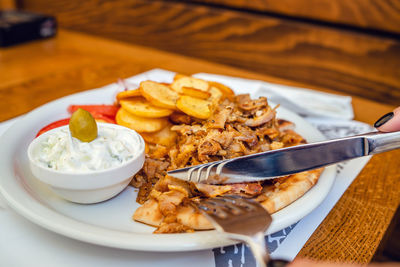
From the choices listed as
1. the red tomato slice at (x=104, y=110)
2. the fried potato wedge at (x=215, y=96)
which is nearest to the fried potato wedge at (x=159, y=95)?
the fried potato wedge at (x=215, y=96)

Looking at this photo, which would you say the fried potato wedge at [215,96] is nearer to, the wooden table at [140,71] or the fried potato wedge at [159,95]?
the fried potato wedge at [159,95]

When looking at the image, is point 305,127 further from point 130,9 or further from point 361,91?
point 130,9

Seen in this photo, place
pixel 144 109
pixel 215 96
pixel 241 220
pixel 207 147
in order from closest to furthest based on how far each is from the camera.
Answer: pixel 241 220, pixel 207 147, pixel 144 109, pixel 215 96

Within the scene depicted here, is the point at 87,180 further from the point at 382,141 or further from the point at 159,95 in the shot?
the point at 382,141

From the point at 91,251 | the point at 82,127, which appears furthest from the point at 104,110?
the point at 91,251

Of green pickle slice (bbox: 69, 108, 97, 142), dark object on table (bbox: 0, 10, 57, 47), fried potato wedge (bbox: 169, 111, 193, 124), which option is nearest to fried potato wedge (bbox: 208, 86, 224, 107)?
fried potato wedge (bbox: 169, 111, 193, 124)

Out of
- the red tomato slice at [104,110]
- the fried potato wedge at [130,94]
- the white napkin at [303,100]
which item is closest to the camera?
the fried potato wedge at [130,94]

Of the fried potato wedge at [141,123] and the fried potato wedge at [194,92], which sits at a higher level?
the fried potato wedge at [194,92]

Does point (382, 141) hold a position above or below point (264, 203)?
above
